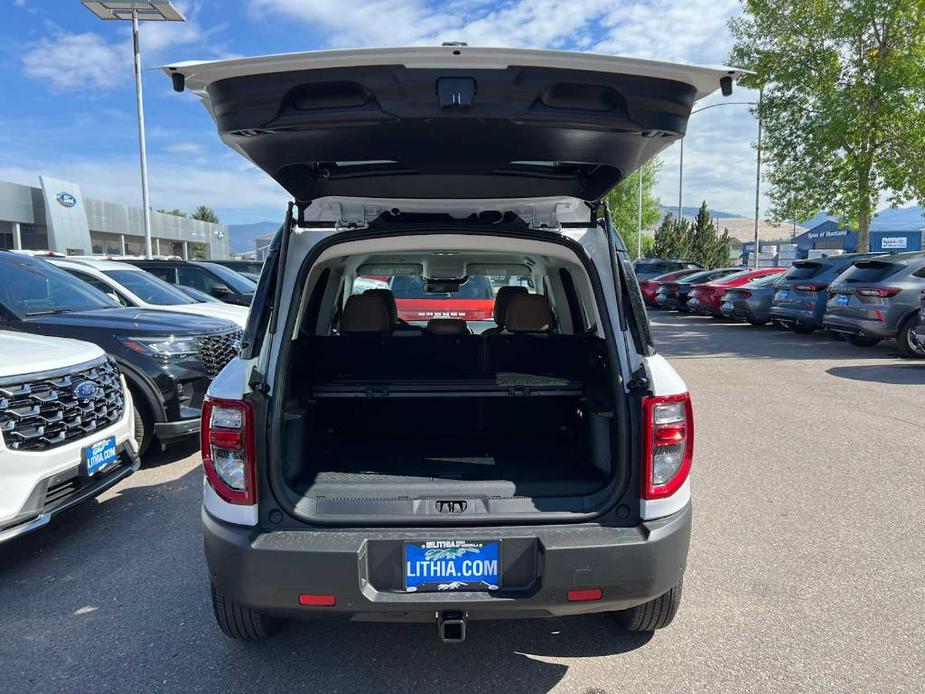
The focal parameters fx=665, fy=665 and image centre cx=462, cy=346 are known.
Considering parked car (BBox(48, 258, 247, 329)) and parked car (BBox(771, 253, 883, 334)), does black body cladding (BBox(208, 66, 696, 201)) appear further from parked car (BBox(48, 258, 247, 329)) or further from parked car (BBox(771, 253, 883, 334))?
parked car (BBox(771, 253, 883, 334))

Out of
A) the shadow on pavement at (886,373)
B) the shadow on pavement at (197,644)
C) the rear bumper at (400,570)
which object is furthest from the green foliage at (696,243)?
the rear bumper at (400,570)

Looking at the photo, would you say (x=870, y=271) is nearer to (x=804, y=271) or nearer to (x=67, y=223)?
(x=804, y=271)

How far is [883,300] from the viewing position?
1055 cm

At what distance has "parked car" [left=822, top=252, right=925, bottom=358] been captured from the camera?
34.2 feet

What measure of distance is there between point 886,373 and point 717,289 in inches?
365

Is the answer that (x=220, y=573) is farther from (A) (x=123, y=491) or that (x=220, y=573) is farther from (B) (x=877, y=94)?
(B) (x=877, y=94)

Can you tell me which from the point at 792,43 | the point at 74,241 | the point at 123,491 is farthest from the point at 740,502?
the point at 74,241

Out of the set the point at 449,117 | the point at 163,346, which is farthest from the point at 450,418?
the point at 163,346

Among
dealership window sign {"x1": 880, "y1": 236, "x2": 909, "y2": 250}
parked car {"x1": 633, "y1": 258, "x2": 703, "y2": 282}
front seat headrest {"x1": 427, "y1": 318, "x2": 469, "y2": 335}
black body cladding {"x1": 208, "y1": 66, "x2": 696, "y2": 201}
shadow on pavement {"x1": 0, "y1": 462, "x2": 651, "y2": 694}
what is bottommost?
shadow on pavement {"x1": 0, "y1": 462, "x2": 651, "y2": 694}

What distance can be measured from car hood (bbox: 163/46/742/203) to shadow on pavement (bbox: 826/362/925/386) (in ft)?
26.1

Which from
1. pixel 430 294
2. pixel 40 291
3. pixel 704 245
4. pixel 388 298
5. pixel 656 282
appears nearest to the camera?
pixel 388 298

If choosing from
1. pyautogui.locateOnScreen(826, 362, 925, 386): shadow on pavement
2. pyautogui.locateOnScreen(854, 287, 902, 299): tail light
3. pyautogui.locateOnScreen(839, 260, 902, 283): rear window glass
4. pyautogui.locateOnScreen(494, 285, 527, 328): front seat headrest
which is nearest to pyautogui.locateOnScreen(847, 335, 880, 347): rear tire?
pyautogui.locateOnScreen(839, 260, 902, 283): rear window glass

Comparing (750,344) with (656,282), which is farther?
(656,282)

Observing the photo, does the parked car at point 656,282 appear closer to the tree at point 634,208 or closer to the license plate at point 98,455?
the license plate at point 98,455
